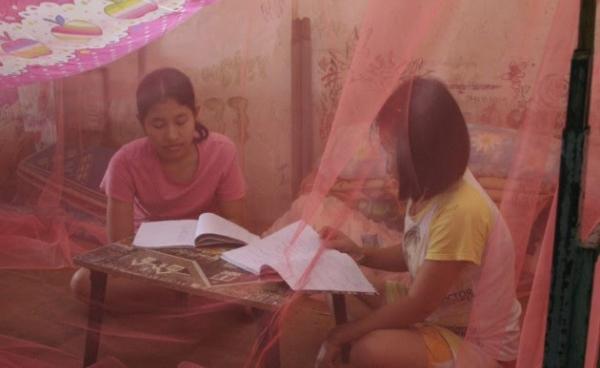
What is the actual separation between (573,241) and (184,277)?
64cm

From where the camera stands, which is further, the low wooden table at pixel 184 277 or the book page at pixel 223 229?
the book page at pixel 223 229

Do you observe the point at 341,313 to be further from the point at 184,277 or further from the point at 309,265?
the point at 184,277

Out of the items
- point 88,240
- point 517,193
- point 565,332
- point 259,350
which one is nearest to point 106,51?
point 88,240

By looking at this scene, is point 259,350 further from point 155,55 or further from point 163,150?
point 155,55

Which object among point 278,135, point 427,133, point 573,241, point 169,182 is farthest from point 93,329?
point 573,241

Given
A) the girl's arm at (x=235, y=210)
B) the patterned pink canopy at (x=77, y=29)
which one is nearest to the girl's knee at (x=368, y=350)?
the girl's arm at (x=235, y=210)

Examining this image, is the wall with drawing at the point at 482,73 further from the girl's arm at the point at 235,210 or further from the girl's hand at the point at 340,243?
the girl's arm at the point at 235,210

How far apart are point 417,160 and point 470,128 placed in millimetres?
99

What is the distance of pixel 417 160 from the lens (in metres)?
0.88

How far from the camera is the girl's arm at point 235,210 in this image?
116cm

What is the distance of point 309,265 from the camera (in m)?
1.00

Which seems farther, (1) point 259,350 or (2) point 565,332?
→ (1) point 259,350

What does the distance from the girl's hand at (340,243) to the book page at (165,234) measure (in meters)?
0.29

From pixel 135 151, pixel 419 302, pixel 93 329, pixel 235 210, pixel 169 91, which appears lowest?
pixel 93 329
